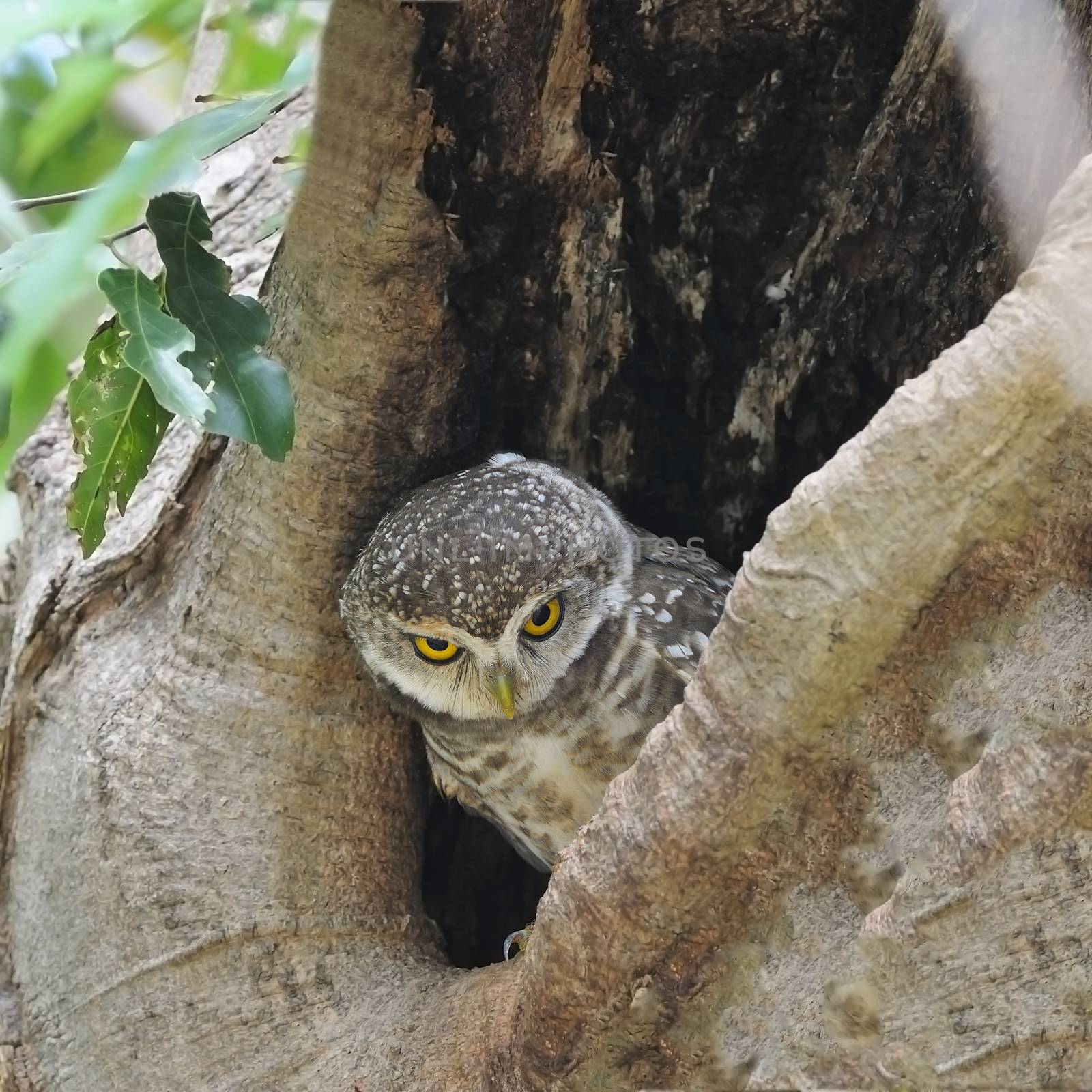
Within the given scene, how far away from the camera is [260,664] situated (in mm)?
2400

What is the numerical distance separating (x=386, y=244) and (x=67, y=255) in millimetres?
735

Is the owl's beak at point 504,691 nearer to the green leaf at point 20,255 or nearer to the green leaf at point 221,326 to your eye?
the green leaf at point 221,326

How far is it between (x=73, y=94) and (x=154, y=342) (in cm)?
150

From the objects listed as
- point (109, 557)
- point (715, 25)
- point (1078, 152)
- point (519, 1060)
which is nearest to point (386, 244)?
point (715, 25)

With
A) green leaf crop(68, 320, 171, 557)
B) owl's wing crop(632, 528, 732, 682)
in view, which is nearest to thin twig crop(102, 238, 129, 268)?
green leaf crop(68, 320, 171, 557)

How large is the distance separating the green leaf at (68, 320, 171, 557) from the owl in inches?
19.1

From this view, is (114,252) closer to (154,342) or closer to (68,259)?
(154,342)

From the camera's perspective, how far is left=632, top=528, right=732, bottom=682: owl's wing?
2.43m

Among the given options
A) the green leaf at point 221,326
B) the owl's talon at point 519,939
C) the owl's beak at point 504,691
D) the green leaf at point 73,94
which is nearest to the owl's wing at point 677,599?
the owl's beak at point 504,691

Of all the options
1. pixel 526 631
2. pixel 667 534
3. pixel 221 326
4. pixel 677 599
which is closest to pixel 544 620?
pixel 526 631

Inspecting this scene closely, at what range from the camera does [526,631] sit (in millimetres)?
2455

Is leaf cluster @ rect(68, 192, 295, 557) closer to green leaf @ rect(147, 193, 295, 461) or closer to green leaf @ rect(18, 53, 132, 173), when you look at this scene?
green leaf @ rect(147, 193, 295, 461)

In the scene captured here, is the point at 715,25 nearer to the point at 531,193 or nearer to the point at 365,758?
the point at 531,193

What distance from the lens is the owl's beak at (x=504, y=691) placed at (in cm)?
242
